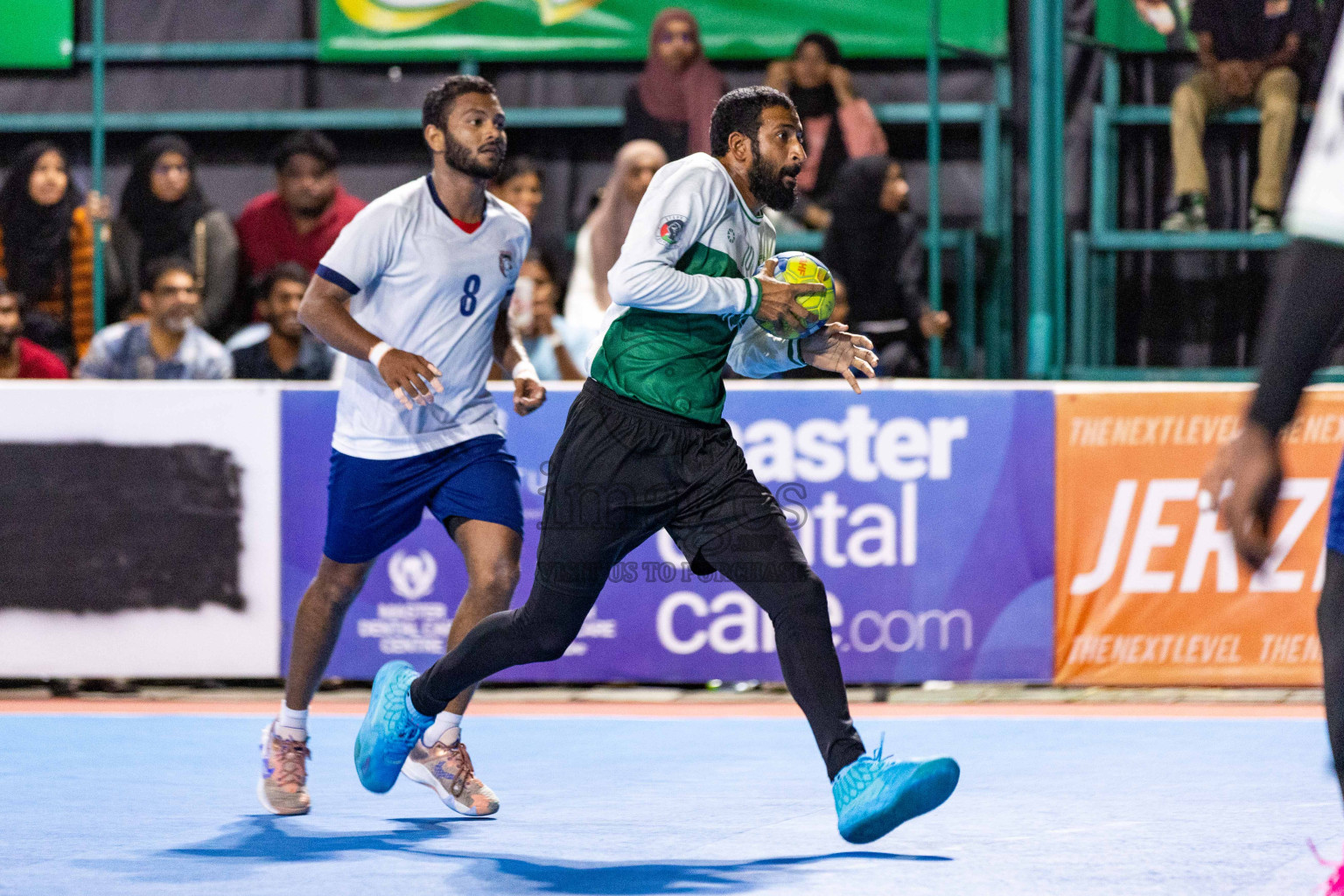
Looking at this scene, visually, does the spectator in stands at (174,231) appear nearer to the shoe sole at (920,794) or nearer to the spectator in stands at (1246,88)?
the spectator in stands at (1246,88)

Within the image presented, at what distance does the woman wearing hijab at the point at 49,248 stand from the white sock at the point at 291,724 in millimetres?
5866

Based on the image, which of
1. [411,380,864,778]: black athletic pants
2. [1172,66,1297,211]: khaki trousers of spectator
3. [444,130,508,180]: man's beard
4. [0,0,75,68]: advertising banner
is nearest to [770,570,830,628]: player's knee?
[411,380,864,778]: black athletic pants

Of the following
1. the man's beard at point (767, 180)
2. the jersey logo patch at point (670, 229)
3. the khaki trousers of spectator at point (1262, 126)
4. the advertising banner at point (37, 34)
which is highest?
the advertising banner at point (37, 34)

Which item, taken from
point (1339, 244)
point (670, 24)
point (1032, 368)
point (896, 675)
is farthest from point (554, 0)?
point (1339, 244)

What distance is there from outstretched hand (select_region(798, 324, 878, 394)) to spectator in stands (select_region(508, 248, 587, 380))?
15.5ft

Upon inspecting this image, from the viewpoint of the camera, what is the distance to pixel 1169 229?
10875 millimetres

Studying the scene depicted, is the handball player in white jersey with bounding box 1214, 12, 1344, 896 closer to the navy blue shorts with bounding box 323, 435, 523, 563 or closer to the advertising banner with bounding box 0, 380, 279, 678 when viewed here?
the navy blue shorts with bounding box 323, 435, 523, 563

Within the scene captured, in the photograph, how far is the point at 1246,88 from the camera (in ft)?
34.6

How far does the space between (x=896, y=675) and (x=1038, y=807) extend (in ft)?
8.22

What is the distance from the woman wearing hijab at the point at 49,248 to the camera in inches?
416

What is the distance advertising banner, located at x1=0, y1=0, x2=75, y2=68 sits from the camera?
12.2 m

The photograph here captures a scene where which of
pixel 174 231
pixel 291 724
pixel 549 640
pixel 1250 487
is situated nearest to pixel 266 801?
pixel 291 724

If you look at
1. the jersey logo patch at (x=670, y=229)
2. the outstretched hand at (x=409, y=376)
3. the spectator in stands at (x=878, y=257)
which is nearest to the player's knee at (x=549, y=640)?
A: the outstretched hand at (x=409, y=376)

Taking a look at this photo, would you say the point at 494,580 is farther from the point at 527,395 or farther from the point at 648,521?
the point at 648,521
